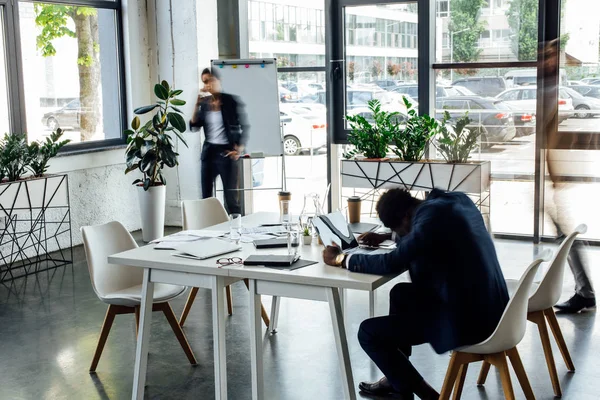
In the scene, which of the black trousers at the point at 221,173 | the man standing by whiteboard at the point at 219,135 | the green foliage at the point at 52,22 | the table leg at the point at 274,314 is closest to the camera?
the table leg at the point at 274,314

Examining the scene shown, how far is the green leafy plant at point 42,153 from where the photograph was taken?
6414 mm

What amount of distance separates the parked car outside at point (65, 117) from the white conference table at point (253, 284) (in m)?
3.80

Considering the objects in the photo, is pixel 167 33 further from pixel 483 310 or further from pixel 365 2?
pixel 483 310

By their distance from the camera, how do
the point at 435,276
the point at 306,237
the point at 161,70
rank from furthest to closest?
the point at 161,70 → the point at 306,237 → the point at 435,276

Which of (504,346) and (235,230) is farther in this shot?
(235,230)

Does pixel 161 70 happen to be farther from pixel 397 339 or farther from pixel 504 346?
pixel 504 346

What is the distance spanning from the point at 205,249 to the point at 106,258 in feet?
2.62

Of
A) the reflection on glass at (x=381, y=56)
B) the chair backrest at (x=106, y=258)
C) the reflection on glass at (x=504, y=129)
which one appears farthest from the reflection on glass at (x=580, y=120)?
the chair backrest at (x=106, y=258)

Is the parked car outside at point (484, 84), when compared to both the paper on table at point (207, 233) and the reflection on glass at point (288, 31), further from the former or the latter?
the paper on table at point (207, 233)

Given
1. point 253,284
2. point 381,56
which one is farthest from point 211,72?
point 253,284

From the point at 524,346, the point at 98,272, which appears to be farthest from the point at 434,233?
the point at 98,272

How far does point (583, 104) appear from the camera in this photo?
6.69 m

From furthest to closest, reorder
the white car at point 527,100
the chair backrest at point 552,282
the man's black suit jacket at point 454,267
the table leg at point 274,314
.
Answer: the white car at point 527,100 → the table leg at point 274,314 → the chair backrest at point 552,282 → the man's black suit jacket at point 454,267

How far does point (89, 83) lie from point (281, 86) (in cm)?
205
